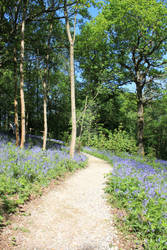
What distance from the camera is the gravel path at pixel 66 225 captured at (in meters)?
3.23

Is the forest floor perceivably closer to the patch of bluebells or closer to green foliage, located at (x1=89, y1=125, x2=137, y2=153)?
the patch of bluebells

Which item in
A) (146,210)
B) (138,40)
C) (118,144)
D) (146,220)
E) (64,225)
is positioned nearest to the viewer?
(146,220)

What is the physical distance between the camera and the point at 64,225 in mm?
3865

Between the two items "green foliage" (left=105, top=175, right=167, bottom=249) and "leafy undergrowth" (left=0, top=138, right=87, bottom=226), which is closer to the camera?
"green foliage" (left=105, top=175, right=167, bottom=249)

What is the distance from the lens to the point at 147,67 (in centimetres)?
1739

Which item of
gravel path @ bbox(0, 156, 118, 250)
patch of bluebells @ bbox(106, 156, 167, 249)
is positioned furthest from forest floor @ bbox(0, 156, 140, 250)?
patch of bluebells @ bbox(106, 156, 167, 249)

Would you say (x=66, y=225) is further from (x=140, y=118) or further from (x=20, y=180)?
(x=140, y=118)

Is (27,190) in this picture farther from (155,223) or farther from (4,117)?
(4,117)

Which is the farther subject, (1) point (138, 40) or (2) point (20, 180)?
(1) point (138, 40)

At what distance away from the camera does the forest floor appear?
3.21 m

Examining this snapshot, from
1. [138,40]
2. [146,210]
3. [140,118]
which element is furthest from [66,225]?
[138,40]

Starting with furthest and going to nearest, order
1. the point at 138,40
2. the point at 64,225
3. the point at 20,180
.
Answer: the point at 138,40 → the point at 20,180 → the point at 64,225

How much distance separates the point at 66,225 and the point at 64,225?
0.15ft

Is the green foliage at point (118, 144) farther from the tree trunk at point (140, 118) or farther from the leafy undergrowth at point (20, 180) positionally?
the leafy undergrowth at point (20, 180)
